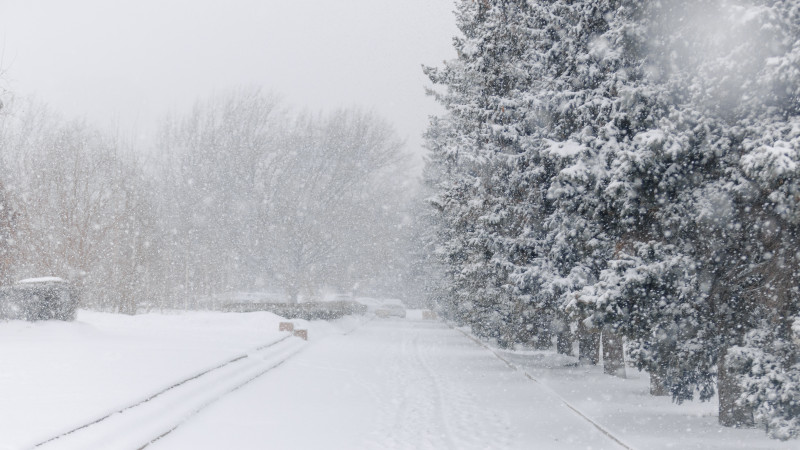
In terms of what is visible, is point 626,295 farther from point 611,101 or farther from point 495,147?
point 495,147

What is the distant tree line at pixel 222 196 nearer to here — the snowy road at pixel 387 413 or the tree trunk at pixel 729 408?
the snowy road at pixel 387 413

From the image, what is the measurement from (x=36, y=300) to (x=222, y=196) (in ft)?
92.9

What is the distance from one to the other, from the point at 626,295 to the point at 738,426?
3081 mm

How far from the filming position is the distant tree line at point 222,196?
35.4 metres

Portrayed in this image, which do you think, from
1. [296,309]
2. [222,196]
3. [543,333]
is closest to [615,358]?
[543,333]

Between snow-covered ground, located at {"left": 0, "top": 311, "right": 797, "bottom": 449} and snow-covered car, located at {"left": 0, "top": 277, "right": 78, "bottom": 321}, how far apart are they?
1.56 feet

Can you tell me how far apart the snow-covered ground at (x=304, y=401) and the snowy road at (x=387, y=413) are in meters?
0.03

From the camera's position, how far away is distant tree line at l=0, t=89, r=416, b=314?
116 ft

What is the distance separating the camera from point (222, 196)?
46281mm

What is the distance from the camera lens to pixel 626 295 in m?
9.62

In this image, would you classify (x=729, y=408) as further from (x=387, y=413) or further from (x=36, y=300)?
(x=36, y=300)

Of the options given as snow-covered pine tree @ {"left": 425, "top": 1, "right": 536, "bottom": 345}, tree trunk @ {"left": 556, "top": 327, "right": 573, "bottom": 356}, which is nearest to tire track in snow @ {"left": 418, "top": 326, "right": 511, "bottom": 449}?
snow-covered pine tree @ {"left": 425, "top": 1, "right": 536, "bottom": 345}

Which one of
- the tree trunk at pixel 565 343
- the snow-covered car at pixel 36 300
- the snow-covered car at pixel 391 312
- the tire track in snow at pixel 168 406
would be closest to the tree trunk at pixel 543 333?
the tree trunk at pixel 565 343

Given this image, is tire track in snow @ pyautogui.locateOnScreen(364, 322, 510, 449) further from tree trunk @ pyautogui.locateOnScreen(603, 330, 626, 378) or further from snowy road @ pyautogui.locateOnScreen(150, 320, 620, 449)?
tree trunk @ pyautogui.locateOnScreen(603, 330, 626, 378)
